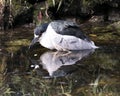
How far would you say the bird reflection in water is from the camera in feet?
20.2

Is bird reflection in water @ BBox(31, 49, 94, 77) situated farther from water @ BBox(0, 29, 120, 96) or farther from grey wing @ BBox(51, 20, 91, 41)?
grey wing @ BBox(51, 20, 91, 41)

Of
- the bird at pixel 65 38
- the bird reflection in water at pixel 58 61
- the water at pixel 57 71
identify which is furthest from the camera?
the bird at pixel 65 38

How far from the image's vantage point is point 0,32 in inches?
345

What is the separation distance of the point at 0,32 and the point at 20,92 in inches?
143

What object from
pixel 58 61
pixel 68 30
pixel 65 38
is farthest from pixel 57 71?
pixel 68 30

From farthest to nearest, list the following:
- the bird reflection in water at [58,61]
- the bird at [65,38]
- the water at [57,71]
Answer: the bird at [65,38] → the bird reflection in water at [58,61] → the water at [57,71]

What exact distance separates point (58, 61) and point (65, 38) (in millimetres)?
575

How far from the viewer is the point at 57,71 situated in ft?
20.2

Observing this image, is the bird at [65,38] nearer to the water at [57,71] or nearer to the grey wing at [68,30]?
the grey wing at [68,30]

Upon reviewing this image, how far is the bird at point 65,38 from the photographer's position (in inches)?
281

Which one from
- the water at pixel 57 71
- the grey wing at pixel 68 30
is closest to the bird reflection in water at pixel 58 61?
A: the water at pixel 57 71

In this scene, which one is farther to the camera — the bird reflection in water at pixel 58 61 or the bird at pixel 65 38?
the bird at pixel 65 38

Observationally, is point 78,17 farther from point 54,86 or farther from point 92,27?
A: point 54,86

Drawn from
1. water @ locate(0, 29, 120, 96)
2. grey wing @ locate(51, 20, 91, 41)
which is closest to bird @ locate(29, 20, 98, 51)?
grey wing @ locate(51, 20, 91, 41)
